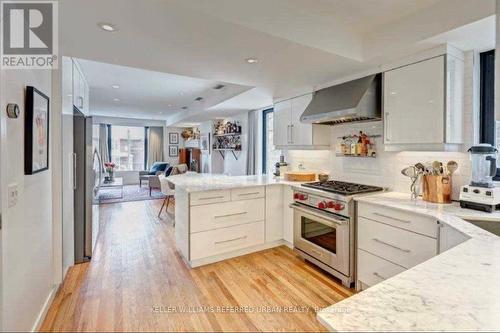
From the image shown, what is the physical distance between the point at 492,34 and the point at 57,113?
3.62 meters

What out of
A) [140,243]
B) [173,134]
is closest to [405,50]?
[140,243]

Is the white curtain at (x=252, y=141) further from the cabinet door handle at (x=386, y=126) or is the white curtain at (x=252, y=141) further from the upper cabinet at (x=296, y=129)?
the cabinet door handle at (x=386, y=126)

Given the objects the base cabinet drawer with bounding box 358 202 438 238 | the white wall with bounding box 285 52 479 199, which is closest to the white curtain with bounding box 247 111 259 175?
the white wall with bounding box 285 52 479 199

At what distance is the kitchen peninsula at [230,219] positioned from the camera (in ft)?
9.41

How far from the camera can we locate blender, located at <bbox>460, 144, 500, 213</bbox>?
1.82m

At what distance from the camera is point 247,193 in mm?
3197

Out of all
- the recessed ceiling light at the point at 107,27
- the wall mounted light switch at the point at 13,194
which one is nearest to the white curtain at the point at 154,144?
the recessed ceiling light at the point at 107,27

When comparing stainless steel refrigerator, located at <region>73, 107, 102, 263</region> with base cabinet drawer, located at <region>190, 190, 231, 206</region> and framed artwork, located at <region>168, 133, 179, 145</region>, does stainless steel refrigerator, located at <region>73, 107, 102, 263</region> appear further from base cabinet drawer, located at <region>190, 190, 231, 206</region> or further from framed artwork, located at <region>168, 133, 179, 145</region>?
framed artwork, located at <region>168, 133, 179, 145</region>

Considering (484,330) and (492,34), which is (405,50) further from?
(484,330)

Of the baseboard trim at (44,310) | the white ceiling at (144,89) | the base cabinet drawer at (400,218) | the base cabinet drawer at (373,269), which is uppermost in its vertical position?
the white ceiling at (144,89)

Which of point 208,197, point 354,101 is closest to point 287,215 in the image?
point 208,197

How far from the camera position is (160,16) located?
5.53ft

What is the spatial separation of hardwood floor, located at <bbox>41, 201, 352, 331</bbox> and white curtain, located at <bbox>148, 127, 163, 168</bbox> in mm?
6416

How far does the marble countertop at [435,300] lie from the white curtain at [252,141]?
447 cm
